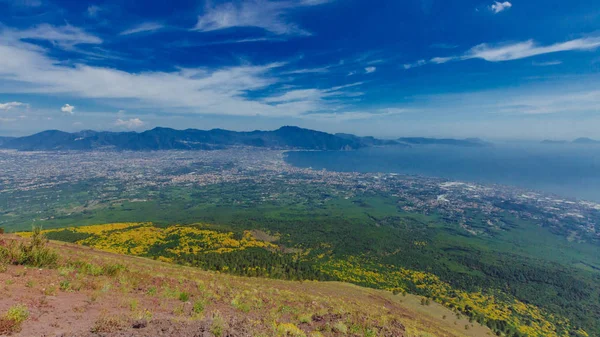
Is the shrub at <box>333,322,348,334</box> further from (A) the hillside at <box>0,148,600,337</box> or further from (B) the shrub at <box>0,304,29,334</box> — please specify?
(A) the hillside at <box>0,148,600,337</box>

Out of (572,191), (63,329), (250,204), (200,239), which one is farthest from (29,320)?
(572,191)

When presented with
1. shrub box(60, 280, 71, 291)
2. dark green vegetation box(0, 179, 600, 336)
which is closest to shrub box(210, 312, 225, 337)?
shrub box(60, 280, 71, 291)

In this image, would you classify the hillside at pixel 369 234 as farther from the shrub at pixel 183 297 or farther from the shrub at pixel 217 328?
the shrub at pixel 217 328

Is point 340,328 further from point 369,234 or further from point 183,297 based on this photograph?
point 369,234

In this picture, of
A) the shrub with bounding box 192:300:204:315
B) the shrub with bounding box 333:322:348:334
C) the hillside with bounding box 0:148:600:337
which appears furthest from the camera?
the hillside with bounding box 0:148:600:337

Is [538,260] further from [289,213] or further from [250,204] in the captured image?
Answer: [250,204]

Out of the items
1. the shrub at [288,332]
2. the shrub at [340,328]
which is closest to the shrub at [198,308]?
the shrub at [288,332]

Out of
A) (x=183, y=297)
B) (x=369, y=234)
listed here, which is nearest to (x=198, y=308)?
(x=183, y=297)

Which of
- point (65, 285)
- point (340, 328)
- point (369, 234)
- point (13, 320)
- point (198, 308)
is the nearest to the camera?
point (13, 320)
